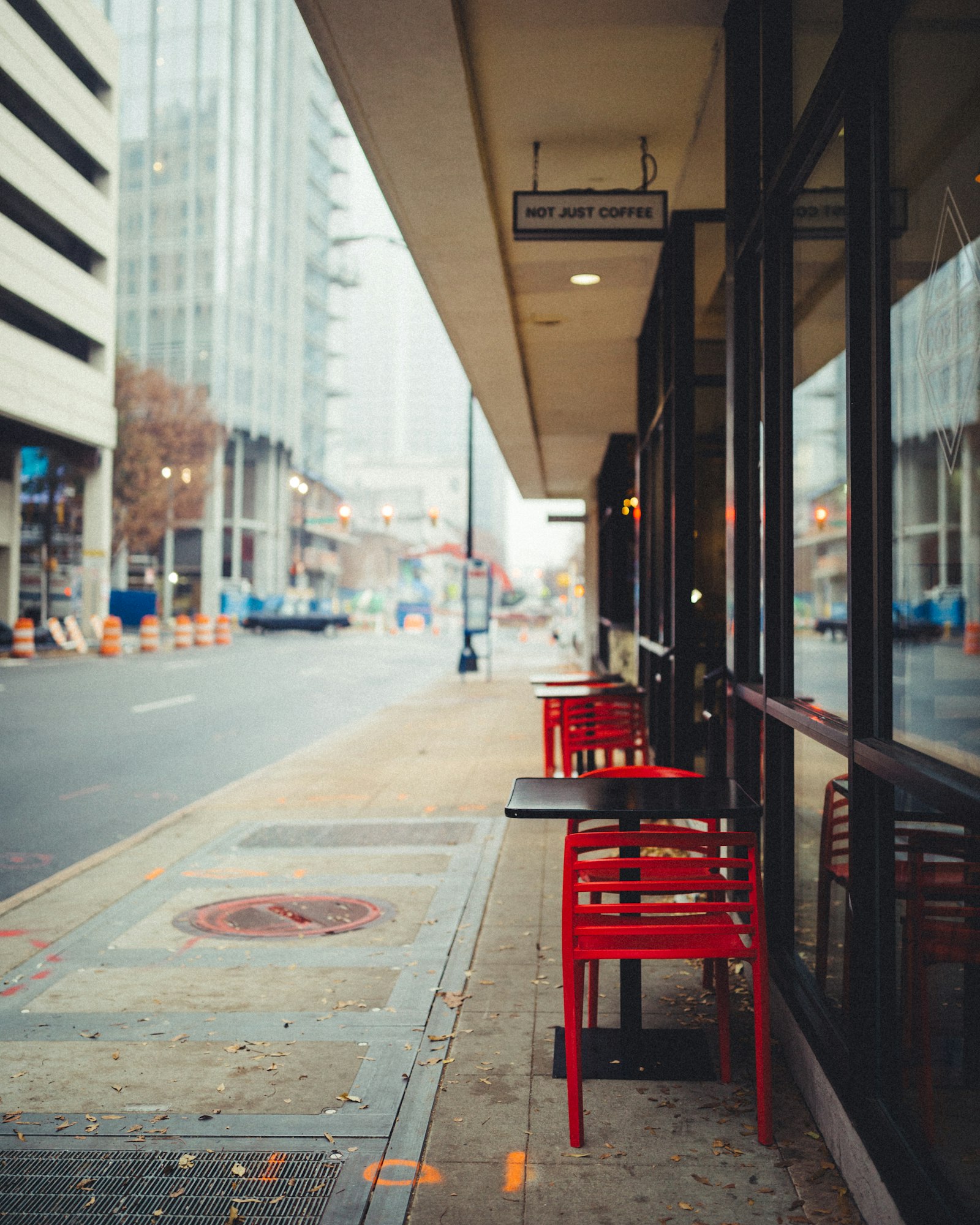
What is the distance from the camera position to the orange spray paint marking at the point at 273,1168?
3.05 metres

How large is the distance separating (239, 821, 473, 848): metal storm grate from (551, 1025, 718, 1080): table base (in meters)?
3.35

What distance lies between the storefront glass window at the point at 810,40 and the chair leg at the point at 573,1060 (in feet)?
10.0

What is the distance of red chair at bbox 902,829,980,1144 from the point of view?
270cm

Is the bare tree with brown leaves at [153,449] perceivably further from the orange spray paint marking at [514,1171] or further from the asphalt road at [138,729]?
the orange spray paint marking at [514,1171]

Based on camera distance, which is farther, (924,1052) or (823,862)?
(823,862)

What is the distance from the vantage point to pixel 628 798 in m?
3.77

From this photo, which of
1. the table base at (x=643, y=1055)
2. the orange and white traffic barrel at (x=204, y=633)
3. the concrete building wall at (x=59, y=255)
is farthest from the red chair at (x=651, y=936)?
the orange and white traffic barrel at (x=204, y=633)

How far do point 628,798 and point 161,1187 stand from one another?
191 centimetres

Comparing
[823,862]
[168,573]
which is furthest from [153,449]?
[823,862]

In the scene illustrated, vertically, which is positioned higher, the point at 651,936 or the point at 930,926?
the point at 930,926

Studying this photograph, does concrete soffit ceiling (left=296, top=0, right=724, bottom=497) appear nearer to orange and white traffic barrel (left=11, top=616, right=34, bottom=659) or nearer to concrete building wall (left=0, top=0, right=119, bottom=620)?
orange and white traffic barrel (left=11, top=616, right=34, bottom=659)

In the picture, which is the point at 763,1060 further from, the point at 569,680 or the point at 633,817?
the point at 569,680

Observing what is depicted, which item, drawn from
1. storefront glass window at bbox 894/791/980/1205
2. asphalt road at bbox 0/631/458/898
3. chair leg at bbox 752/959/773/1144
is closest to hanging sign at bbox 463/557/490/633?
asphalt road at bbox 0/631/458/898

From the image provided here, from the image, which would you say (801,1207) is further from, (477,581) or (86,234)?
(86,234)
